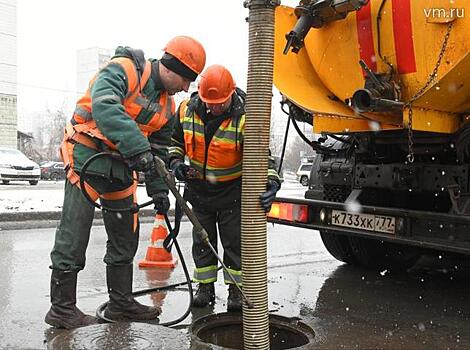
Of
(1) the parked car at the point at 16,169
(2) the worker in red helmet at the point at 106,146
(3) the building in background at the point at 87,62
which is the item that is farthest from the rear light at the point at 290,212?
(3) the building in background at the point at 87,62

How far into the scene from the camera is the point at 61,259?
334 cm

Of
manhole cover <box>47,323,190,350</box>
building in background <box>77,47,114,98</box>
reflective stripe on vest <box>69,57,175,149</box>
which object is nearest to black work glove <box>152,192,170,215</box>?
reflective stripe on vest <box>69,57,175,149</box>

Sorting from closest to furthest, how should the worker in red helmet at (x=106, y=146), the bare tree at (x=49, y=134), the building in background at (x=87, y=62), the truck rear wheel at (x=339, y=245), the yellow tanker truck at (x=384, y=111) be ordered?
the worker in red helmet at (x=106, y=146) → the yellow tanker truck at (x=384, y=111) → the truck rear wheel at (x=339, y=245) → the building in background at (x=87, y=62) → the bare tree at (x=49, y=134)

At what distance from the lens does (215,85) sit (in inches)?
143

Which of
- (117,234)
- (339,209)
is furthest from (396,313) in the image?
(117,234)

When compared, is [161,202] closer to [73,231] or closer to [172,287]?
[73,231]

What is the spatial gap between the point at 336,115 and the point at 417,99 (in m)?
0.65

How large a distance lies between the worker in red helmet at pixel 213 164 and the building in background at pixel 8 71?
3139 centimetres

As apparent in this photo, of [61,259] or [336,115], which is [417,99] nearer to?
[336,115]

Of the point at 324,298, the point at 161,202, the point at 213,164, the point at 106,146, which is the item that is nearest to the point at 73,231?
the point at 106,146

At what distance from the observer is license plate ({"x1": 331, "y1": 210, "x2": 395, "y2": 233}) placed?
3990 mm

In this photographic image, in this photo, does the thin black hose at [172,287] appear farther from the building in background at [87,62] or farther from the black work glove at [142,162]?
the building in background at [87,62]

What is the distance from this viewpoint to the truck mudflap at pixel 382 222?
366cm

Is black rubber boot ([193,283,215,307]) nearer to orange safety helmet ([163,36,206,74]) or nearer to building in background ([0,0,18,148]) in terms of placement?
orange safety helmet ([163,36,206,74])
